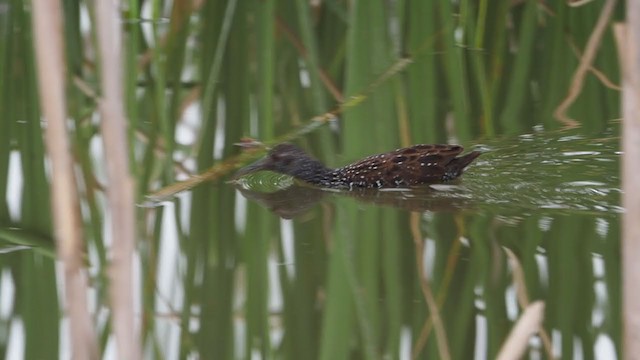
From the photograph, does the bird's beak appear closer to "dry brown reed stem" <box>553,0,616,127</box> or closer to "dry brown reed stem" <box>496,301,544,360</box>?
"dry brown reed stem" <box>553,0,616,127</box>

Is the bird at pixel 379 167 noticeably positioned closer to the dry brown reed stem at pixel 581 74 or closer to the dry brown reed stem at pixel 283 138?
the dry brown reed stem at pixel 283 138

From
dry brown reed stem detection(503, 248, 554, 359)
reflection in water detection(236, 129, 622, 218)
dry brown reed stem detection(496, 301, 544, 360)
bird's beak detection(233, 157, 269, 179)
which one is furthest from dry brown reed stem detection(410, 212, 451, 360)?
dry brown reed stem detection(496, 301, 544, 360)

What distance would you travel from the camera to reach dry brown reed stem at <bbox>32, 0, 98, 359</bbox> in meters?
1.88

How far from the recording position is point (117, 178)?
193cm

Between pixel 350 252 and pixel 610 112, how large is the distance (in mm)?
1717

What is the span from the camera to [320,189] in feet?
15.5

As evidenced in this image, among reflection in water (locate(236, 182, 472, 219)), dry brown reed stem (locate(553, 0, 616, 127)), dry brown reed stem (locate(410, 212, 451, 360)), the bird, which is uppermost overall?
dry brown reed stem (locate(553, 0, 616, 127))

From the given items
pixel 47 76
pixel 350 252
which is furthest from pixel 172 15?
pixel 47 76

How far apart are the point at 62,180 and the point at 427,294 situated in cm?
165

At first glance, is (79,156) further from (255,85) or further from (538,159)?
(538,159)

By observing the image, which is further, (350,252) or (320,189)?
(320,189)

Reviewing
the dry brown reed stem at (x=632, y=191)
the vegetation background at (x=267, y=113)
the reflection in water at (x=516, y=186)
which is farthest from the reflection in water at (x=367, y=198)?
the dry brown reed stem at (x=632, y=191)

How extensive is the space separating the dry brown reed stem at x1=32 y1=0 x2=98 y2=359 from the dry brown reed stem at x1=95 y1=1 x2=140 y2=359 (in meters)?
0.05

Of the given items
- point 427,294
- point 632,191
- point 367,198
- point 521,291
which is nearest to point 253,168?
point 367,198
